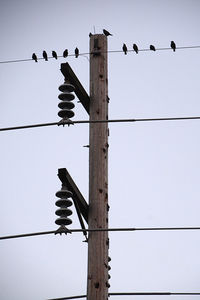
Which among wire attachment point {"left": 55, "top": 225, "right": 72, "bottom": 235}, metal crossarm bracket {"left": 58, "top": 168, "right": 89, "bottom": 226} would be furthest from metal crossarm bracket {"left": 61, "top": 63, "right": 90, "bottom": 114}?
wire attachment point {"left": 55, "top": 225, "right": 72, "bottom": 235}

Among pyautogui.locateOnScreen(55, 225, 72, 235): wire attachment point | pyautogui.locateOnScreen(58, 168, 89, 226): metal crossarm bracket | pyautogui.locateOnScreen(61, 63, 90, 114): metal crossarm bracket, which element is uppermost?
pyautogui.locateOnScreen(61, 63, 90, 114): metal crossarm bracket

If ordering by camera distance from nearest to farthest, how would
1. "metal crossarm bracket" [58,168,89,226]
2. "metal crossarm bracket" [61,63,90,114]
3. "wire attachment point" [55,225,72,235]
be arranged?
"wire attachment point" [55,225,72,235], "metal crossarm bracket" [58,168,89,226], "metal crossarm bracket" [61,63,90,114]

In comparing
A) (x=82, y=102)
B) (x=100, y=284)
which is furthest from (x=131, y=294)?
(x=82, y=102)

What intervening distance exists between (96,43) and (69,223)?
2938 millimetres

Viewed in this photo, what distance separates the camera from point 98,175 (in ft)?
25.4

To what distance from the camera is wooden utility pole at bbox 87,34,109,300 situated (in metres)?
7.09

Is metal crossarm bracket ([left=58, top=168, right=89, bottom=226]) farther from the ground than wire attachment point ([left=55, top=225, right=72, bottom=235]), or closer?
farther from the ground

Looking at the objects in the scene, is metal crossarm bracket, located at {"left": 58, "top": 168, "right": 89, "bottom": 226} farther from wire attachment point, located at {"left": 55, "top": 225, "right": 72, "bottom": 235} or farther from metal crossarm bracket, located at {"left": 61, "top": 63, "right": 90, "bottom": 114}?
metal crossarm bracket, located at {"left": 61, "top": 63, "right": 90, "bottom": 114}

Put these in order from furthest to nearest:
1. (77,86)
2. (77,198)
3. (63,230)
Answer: (77,86), (77,198), (63,230)

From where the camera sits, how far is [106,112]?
827 cm

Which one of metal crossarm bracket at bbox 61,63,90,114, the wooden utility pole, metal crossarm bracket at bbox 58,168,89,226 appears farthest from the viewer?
metal crossarm bracket at bbox 61,63,90,114

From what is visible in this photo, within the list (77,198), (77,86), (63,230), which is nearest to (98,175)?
(77,198)

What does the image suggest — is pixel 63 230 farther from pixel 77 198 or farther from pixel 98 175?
pixel 98 175

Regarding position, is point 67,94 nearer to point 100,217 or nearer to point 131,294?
point 100,217
